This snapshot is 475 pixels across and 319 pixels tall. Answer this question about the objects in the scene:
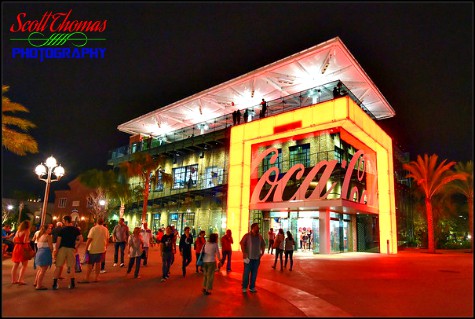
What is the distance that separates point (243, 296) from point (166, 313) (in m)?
2.31

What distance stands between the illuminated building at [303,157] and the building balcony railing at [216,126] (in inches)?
5.3

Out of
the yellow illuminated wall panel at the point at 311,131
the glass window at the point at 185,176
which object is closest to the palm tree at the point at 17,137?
the yellow illuminated wall panel at the point at 311,131

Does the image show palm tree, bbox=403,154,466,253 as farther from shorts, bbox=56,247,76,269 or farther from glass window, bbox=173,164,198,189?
shorts, bbox=56,247,76,269

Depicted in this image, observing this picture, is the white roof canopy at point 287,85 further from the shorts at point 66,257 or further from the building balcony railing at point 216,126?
the shorts at point 66,257

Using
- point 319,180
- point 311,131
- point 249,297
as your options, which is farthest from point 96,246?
point 311,131

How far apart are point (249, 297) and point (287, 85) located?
2016 centimetres

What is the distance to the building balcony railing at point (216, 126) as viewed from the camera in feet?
78.0

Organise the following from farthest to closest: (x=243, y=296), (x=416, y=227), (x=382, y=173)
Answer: (x=416, y=227)
(x=382, y=173)
(x=243, y=296)

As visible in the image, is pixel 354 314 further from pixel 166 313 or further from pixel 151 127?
pixel 151 127

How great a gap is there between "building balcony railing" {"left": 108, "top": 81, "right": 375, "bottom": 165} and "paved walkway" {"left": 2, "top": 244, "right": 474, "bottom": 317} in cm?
1369

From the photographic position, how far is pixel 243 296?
8141 millimetres

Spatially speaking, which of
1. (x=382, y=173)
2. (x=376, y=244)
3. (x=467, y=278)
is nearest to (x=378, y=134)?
(x=382, y=173)

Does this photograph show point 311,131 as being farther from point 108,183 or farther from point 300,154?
point 108,183

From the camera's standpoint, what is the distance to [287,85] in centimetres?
2584
